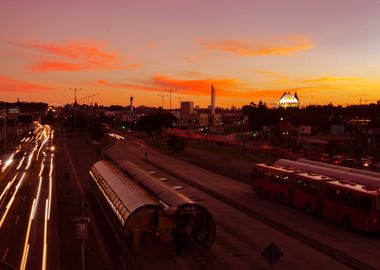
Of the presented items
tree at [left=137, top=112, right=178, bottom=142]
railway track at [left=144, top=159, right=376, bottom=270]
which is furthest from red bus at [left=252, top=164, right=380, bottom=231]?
tree at [left=137, top=112, right=178, bottom=142]

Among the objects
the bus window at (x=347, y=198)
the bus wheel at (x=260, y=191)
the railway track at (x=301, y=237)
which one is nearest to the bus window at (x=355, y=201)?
the bus window at (x=347, y=198)

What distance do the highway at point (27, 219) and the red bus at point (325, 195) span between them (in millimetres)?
14793

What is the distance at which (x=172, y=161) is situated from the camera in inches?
2589

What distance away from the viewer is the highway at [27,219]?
20469 mm

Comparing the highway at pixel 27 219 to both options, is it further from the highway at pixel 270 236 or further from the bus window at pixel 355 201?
the bus window at pixel 355 201

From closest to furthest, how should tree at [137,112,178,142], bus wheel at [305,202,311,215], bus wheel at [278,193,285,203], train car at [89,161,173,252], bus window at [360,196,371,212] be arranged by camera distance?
train car at [89,161,173,252], bus window at [360,196,371,212], bus wheel at [305,202,311,215], bus wheel at [278,193,285,203], tree at [137,112,178,142]

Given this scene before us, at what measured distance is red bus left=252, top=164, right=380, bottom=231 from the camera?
24.0 meters

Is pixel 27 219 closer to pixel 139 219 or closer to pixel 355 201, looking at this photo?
pixel 139 219

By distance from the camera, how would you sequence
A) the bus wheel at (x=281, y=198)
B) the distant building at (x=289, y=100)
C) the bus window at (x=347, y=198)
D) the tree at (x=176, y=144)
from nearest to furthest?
the bus window at (x=347, y=198) → the bus wheel at (x=281, y=198) → the tree at (x=176, y=144) → the distant building at (x=289, y=100)

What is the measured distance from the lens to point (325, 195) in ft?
90.2

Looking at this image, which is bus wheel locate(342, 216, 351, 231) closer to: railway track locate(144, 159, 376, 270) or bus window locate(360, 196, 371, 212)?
bus window locate(360, 196, 371, 212)

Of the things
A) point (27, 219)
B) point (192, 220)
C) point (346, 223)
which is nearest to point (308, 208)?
point (346, 223)

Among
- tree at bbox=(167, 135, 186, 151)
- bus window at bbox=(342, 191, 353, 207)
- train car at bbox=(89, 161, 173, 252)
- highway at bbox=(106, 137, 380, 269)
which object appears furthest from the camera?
tree at bbox=(167, 135, 186, 151)

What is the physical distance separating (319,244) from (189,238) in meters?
6.47
